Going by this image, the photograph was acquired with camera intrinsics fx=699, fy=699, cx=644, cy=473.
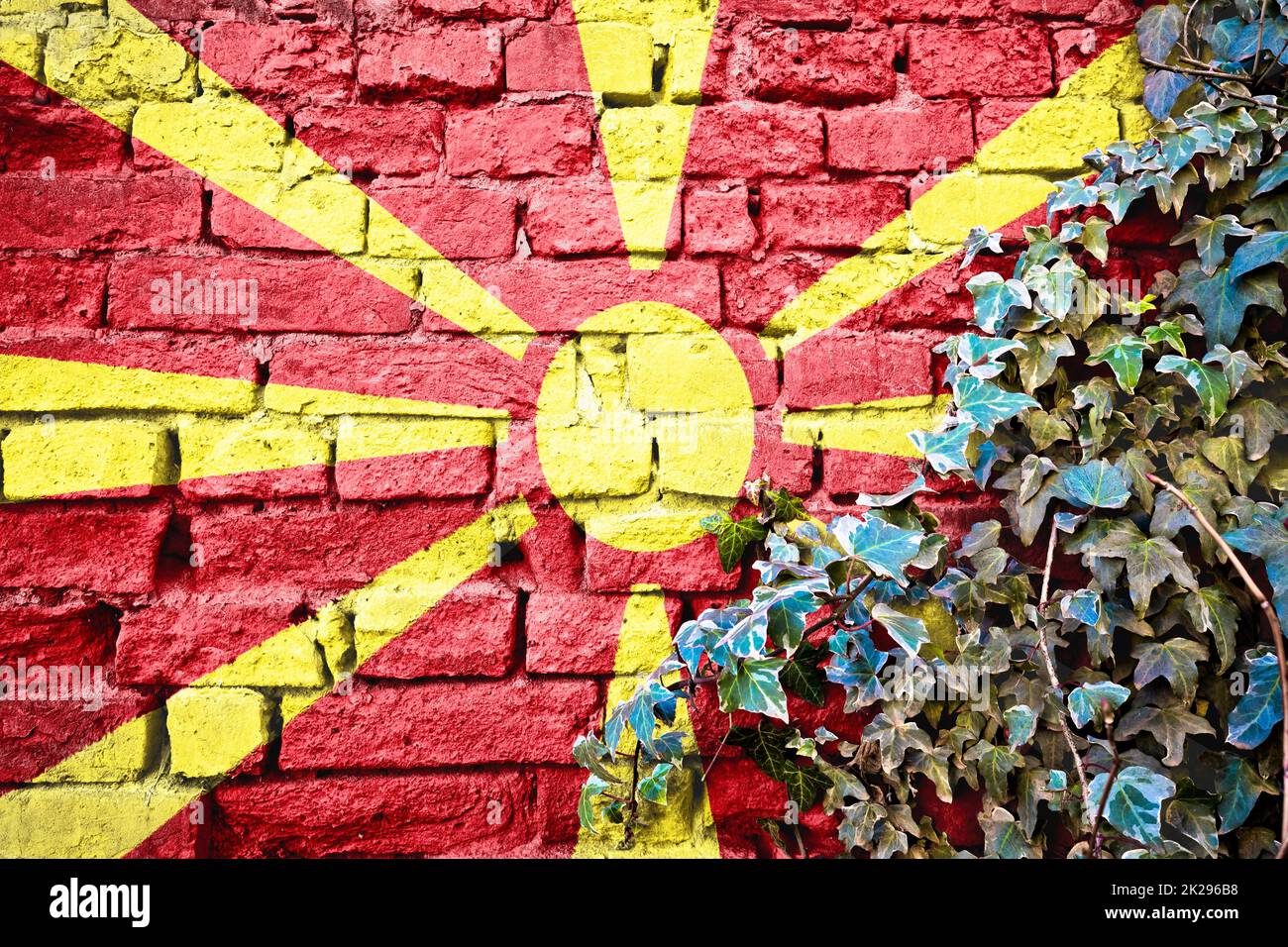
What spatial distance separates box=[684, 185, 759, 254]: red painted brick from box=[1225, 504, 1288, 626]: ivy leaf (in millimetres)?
703

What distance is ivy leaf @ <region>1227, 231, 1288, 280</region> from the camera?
0.85 meters

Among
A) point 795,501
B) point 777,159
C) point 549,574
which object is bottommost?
point 549,574

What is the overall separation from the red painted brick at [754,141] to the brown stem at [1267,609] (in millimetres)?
602

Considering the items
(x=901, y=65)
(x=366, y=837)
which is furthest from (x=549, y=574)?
(x=901, y=65)

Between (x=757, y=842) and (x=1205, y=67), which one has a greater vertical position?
(x=1205, y=67)

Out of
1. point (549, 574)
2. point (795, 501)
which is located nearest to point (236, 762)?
point (549, 574)

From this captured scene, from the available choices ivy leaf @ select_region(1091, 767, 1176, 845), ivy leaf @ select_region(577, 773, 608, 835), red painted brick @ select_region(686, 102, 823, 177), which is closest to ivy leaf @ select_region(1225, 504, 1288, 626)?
ivy leaf @ select_region(1091, 767, 1176, 845)

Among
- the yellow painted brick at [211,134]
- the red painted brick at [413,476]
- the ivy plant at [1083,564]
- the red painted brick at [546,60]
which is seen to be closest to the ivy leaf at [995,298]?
the ivy plant at [1083,564]

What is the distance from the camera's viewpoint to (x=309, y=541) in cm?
91

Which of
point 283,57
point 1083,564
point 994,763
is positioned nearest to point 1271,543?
point 1083,564

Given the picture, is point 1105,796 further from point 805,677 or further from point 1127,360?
point 1127,360

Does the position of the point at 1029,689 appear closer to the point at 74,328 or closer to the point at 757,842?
the point at 757,842

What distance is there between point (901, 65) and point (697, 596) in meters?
0.77

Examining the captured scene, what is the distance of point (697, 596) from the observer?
0.93m
